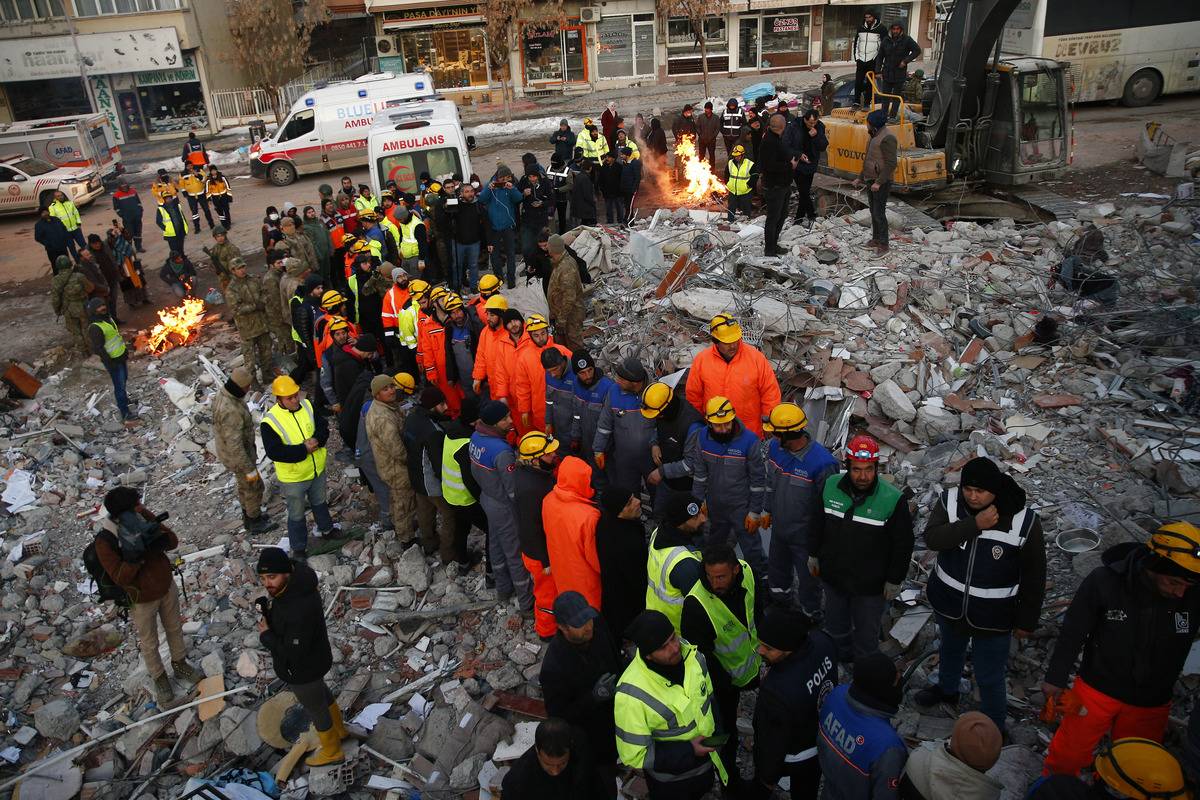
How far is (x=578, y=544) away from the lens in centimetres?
547

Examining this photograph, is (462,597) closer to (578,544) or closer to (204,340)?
(578,544)

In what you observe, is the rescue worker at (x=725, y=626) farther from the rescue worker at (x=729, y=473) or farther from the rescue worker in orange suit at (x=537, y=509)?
the rescue worker in orange suit at (x=537, y=509)

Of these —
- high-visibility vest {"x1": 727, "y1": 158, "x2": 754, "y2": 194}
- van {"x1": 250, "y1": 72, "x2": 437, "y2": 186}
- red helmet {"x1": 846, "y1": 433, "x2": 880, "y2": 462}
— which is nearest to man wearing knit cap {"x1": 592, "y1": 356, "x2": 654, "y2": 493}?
red helmet {"x1": 846, "y1": 433, "x2": 880, "y2": 462}

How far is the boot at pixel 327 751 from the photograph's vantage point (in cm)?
558

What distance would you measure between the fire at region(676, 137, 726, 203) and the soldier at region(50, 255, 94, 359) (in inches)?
420

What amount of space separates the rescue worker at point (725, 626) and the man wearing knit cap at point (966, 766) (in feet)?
3.93

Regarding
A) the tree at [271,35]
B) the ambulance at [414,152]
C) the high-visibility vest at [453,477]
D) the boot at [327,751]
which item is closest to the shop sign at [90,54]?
the tree at [271,35]

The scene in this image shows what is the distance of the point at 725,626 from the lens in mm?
4582

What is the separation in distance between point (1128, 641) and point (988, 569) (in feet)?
2.40

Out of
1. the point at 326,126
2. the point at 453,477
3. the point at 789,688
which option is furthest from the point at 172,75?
the point at 789,688

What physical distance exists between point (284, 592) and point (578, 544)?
1.91m

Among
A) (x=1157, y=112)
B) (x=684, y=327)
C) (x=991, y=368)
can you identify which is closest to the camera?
(x=991, y=368)

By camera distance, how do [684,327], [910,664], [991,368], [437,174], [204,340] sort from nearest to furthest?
[910,664] < [991,368] < [684,327] < [204,340] < [437,174]

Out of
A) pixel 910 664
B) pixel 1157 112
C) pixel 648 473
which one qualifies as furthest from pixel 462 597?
pixel 1157 112
